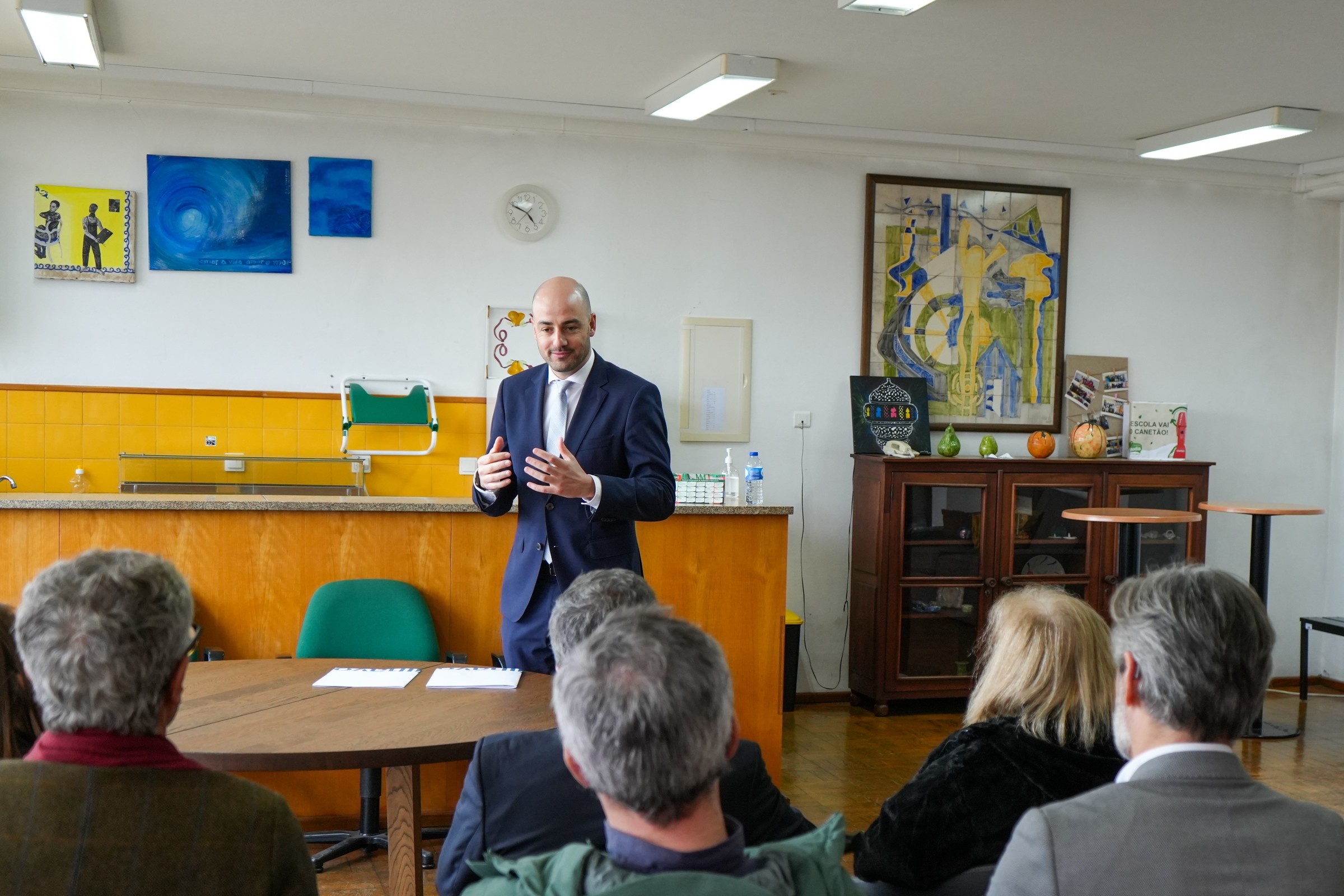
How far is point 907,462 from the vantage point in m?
5.65

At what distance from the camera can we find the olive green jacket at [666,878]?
1051 millimetres

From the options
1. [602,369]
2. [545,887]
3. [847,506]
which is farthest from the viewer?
[847,506]

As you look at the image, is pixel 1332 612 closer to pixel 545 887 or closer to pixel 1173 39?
pixel 1173 39

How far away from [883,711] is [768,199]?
275 centimetres

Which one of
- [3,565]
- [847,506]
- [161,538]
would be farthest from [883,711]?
[3,565]

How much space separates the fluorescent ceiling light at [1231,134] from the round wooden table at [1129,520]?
187 cm

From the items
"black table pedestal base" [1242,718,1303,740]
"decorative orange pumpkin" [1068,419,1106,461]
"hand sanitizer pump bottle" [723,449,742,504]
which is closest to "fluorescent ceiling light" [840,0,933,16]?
"hand sanitizer pump bottle" [723,449,742,504]

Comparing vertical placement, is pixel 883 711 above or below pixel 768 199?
below

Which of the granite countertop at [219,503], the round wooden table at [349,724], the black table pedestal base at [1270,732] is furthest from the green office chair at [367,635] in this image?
the black table pedestal base at [1270,732]

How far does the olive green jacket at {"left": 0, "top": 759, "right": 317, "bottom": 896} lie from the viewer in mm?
1271

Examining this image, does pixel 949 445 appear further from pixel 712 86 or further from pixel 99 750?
pixel 99 750

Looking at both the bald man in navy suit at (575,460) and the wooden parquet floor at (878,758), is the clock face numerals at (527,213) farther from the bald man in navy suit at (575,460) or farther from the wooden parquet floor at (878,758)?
the wooden parquet floor at (878,758)

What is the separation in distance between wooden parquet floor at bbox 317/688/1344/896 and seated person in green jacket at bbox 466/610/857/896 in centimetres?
249

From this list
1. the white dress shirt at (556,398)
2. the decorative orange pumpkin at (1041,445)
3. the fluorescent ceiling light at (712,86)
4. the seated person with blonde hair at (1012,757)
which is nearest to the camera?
the seated person with blonde hair at (1012,757)
